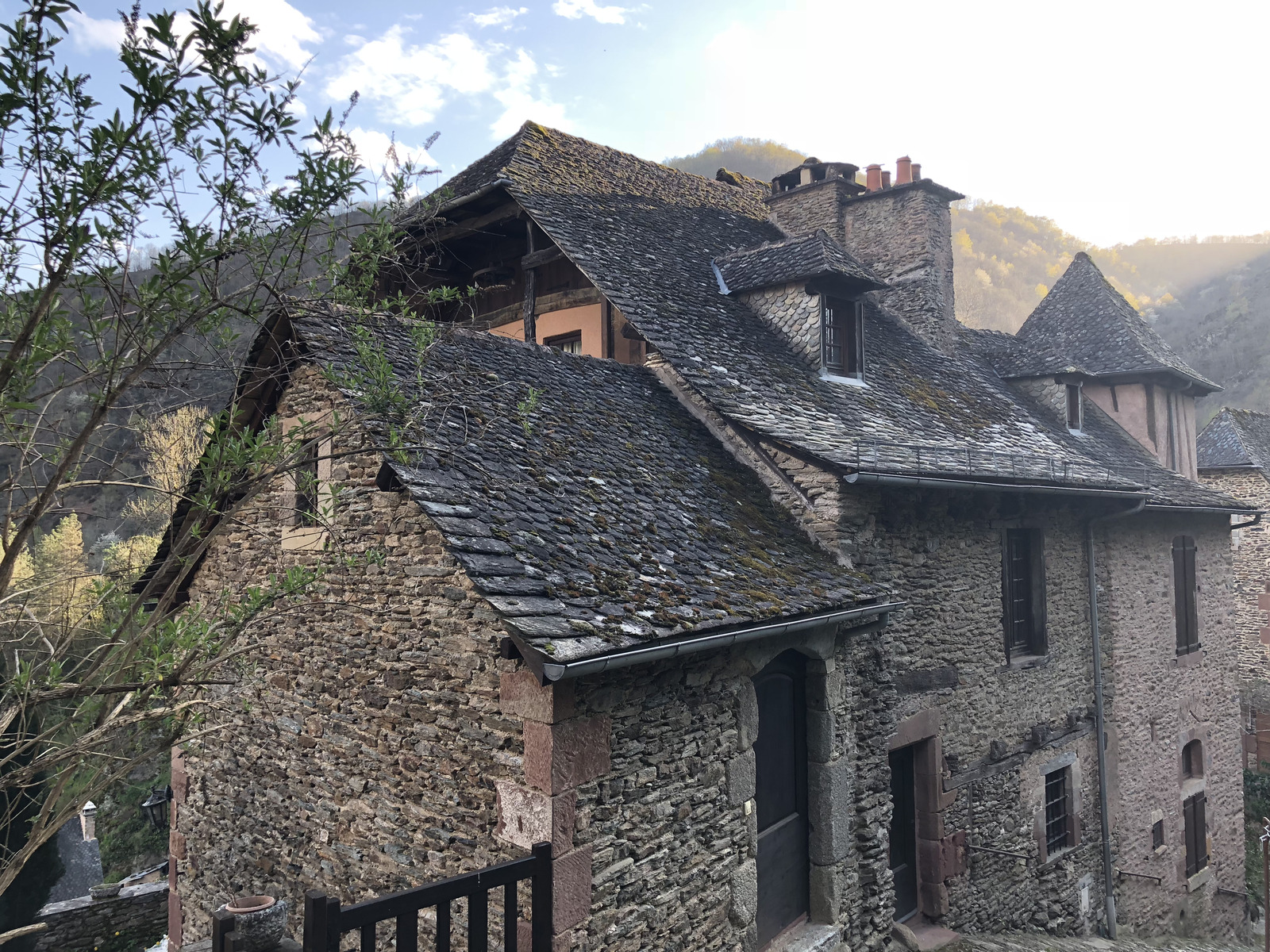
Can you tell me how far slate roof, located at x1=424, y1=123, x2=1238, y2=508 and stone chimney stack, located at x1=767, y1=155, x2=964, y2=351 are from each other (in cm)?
38

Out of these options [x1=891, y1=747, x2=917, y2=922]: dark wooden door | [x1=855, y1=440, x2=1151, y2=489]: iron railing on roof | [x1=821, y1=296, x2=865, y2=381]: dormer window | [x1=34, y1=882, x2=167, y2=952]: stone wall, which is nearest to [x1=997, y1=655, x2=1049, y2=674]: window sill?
[x1=891, y1=747, x2=917, y2=922]: dark wooden door

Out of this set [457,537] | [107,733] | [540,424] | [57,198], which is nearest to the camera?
[57,198]

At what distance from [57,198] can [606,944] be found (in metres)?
4.63

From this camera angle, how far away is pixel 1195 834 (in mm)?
12922

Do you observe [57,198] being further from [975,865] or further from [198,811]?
[975,865]

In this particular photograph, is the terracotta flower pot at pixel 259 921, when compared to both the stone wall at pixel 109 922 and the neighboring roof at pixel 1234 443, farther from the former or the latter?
the neighboring roof at pixel 1234 443

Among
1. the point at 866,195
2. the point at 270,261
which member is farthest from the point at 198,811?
the point at 866,195

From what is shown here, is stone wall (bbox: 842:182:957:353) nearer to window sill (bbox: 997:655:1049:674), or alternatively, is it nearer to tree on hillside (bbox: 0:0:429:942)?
window sill (bbox: 997:655:1049:674)

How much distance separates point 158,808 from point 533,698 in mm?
16098

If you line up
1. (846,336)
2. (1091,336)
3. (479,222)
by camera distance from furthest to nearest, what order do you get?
(1091,336), (479,222), (846,336)

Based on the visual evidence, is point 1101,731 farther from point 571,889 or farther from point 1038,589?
point 571,889

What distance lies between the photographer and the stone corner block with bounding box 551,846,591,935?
4.53 meters

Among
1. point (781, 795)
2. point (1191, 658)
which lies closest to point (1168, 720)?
point (1191, 658)

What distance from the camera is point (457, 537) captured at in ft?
15.5
